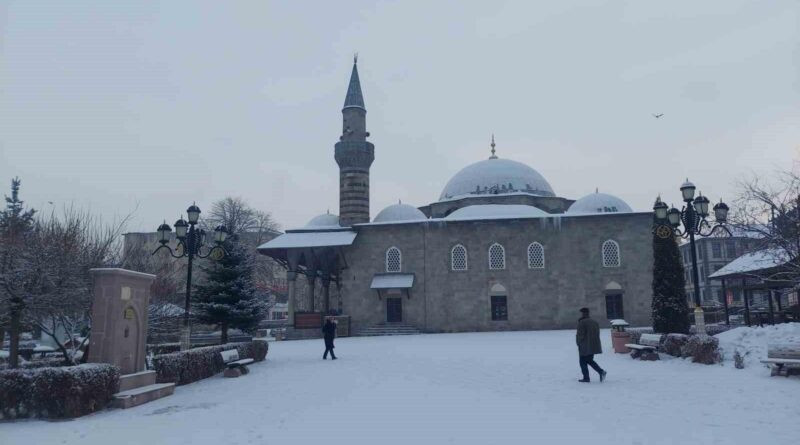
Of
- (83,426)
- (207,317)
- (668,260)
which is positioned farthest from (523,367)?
(207,317)

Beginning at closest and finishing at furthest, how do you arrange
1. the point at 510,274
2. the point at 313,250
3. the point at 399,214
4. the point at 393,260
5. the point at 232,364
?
1. the point at 232,364
2. the point at 510,274
3. the point at 313,250
4. the point at 393,260
5. the point at 399,214

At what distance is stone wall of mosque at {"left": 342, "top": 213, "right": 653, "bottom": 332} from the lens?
26.5m

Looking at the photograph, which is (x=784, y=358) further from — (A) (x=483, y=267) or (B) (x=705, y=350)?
(A) (x=483, y=267)

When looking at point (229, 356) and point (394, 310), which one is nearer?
point (229, 356)

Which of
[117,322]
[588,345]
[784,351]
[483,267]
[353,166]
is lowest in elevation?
[784,351]

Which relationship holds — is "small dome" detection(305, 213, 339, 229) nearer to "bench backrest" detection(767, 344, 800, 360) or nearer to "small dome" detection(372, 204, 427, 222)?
"small dome" detection(372, 204, 427, 222)

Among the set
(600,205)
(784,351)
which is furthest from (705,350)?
(600,205)

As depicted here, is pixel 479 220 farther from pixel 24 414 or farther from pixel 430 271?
pixel 24 414

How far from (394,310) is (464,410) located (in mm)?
20758

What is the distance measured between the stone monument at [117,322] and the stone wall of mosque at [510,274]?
18672 millimetres

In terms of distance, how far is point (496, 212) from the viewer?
29.1 meters

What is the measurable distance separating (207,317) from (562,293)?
17.2 m

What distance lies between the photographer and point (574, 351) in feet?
49.2

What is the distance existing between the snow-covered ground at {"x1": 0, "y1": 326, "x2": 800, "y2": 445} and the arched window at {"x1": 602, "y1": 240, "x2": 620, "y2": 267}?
1536cm
